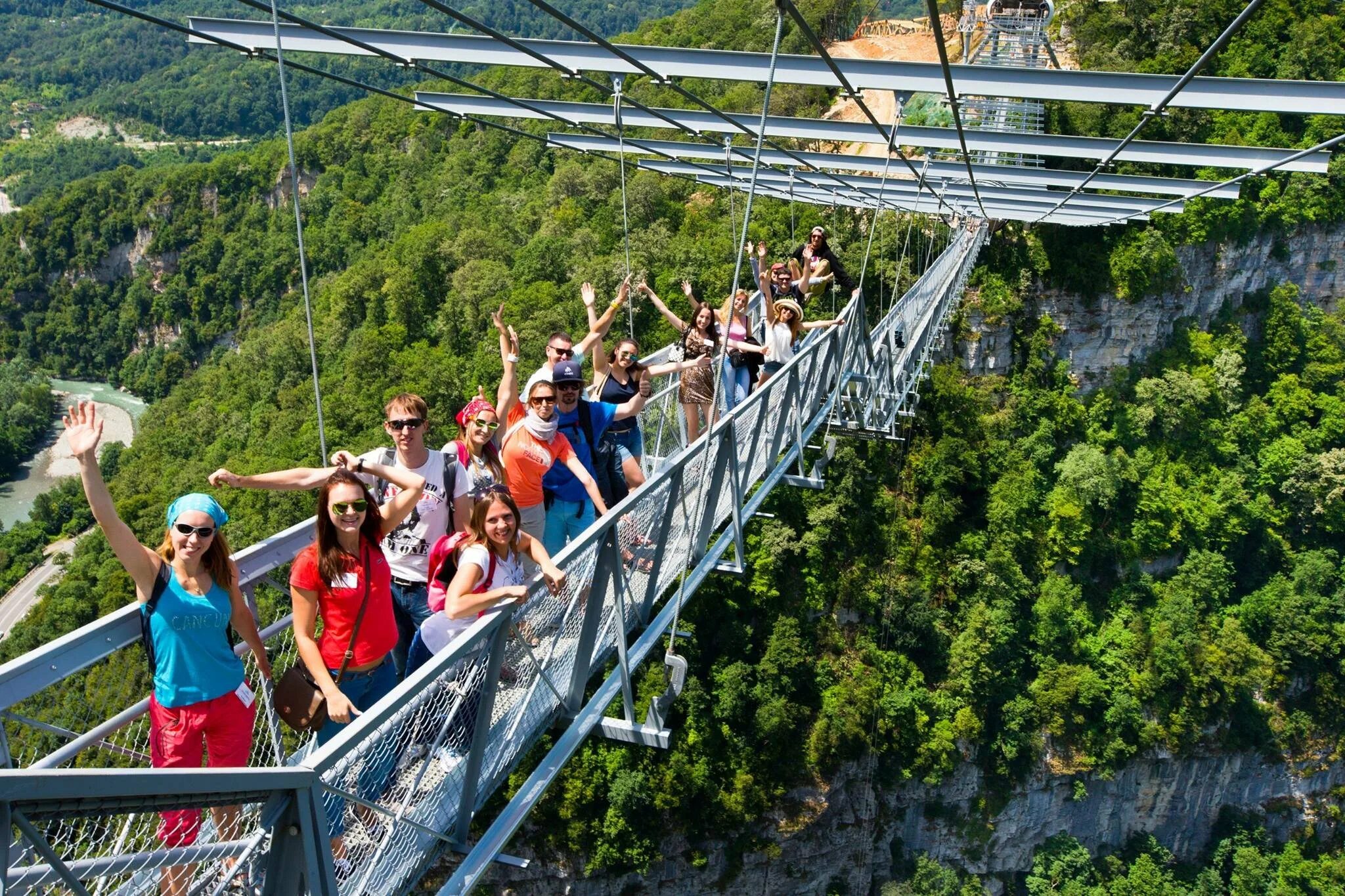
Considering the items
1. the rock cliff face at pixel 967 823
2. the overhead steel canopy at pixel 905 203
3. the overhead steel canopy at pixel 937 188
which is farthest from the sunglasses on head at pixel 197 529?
the rock cliff face at pixel 967 823

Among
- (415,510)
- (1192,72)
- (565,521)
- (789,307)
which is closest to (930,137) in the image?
(789,307)

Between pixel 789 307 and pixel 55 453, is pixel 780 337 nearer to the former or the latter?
pixel 789 307

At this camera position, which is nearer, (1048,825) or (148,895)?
(148,895)

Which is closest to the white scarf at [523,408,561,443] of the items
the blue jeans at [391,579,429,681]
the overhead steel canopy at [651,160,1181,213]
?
the blue jeans at [391,579,429,681]

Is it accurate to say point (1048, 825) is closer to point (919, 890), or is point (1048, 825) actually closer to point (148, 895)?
point (919, 890)

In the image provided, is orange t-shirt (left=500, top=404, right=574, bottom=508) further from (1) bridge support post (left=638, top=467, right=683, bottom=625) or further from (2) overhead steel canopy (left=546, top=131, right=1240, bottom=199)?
(2) overhead steel canopy (left=546, top=131, right=1240, bottom=199)

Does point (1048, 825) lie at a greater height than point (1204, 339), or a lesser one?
lesser

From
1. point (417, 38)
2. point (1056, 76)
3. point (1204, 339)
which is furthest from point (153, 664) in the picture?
point (1204, 339)
